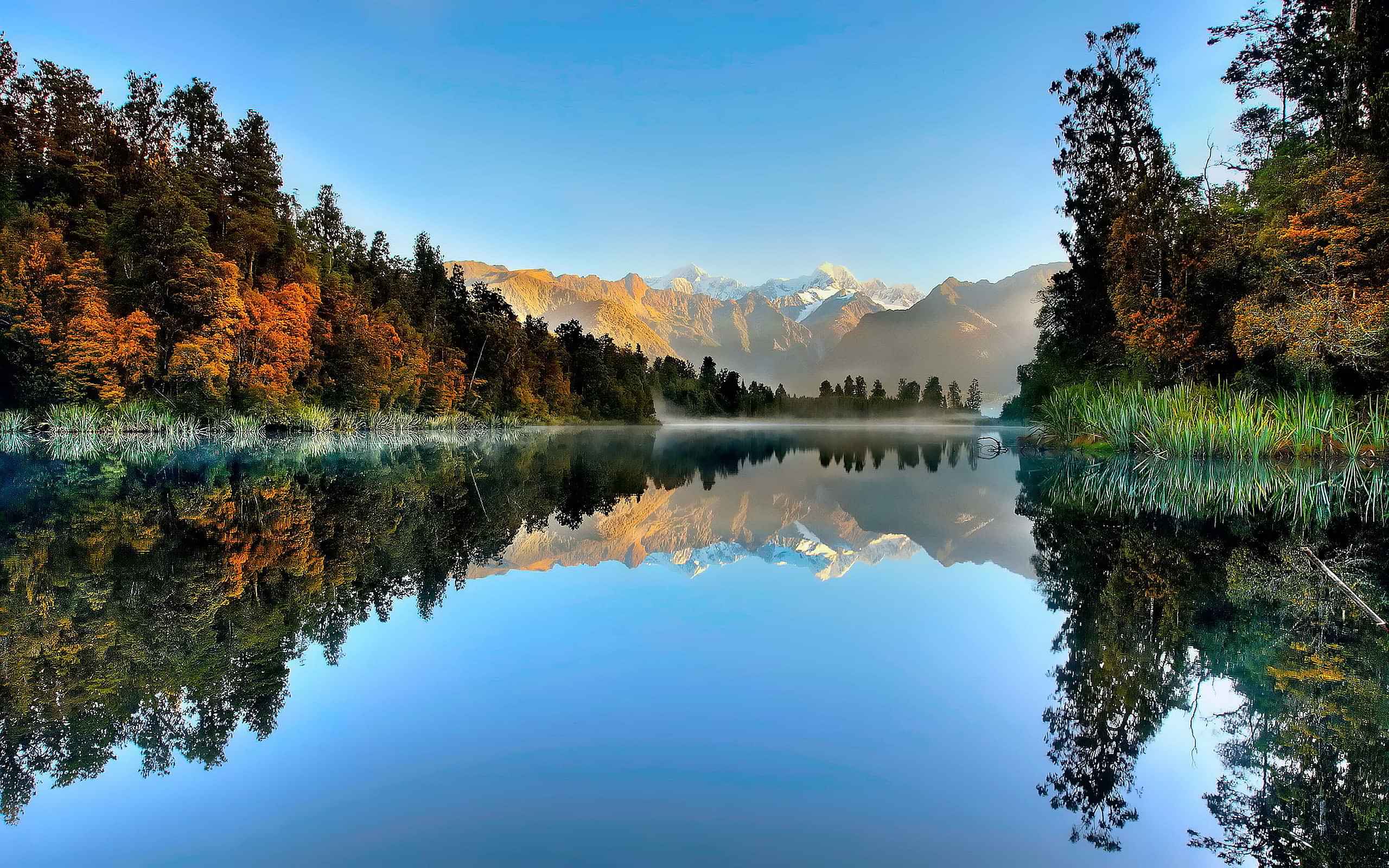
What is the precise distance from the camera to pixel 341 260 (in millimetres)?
55031

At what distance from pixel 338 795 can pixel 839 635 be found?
348 centimetres

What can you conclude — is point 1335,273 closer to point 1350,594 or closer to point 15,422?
point 1350,594

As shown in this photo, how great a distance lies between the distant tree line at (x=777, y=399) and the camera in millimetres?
115688

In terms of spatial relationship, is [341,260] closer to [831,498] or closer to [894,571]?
[831,498]

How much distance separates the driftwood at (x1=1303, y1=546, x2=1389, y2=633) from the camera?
5.09 m

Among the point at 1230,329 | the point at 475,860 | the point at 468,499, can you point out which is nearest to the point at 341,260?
the point at 468,499

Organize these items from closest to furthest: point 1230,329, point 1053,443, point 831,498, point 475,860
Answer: point 475,860 → point 831,498 → point 1230,329 → point 1053,443

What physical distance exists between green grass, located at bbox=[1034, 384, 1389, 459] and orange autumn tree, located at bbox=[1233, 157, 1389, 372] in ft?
4.24

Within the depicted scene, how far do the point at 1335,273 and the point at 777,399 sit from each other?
11525cm

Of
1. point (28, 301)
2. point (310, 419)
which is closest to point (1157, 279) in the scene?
point (310, 419)

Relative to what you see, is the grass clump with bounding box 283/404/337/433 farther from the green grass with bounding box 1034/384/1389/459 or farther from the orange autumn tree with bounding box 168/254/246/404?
the green grass with bounding box 1034/384/1389/459

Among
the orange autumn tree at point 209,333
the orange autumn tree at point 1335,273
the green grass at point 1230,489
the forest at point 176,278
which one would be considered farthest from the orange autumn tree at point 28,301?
the orange autumn tree at point 1335,273

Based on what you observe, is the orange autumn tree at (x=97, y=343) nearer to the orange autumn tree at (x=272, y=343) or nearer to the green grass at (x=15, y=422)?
the green grass at (x=15, y=422)

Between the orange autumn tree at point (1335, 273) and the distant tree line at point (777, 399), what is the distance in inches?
3703
